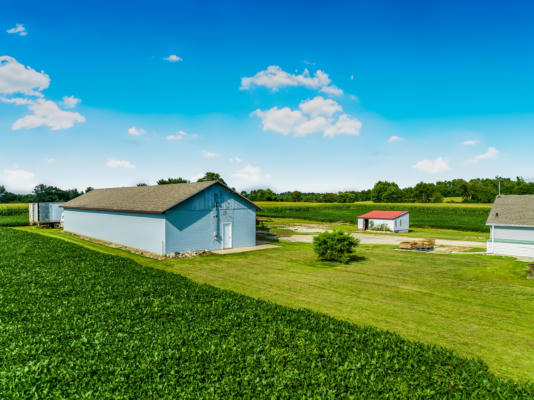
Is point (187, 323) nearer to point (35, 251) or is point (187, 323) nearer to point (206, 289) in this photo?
point (206, 289)

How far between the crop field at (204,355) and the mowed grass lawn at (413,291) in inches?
68.3

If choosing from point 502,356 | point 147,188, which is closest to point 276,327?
point 502,356

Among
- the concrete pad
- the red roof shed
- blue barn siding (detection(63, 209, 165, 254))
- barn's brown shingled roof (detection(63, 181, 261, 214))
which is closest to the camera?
blue barn siding (detection(63, 209, 165, 254))

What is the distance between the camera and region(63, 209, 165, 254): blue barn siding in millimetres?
22031

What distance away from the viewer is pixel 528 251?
22172 millimetres

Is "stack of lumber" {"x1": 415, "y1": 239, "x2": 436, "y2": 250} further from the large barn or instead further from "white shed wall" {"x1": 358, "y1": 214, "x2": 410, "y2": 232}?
"white shed wall" {"x1": 358, "y1": 214, "x2": 410, "y2": 232}

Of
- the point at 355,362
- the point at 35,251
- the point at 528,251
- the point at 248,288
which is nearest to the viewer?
the point at 355,362

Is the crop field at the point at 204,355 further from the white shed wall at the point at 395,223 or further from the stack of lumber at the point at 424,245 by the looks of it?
the white shed wall at the point at 395,223

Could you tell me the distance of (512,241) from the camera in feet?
74.7

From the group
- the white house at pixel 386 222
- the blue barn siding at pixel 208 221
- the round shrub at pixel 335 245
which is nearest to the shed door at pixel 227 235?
the blue barn siding at pixel 208 221

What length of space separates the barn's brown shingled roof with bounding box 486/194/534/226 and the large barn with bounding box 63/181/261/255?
18.9 metres

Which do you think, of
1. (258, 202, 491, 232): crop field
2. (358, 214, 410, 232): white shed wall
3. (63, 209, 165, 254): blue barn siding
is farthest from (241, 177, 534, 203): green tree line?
(63, 209, 165, 254): blue barn siding

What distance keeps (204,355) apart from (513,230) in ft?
83.0

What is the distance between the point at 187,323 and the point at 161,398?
131 inches
